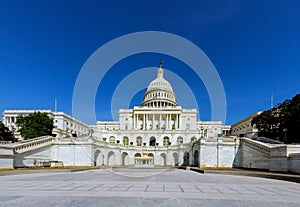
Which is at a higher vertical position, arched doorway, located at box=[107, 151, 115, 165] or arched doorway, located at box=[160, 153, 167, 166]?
arched doorway, located at box=[107, 151, 115, 165]

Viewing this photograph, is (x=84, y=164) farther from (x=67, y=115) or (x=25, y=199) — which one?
(x=67, y=115)

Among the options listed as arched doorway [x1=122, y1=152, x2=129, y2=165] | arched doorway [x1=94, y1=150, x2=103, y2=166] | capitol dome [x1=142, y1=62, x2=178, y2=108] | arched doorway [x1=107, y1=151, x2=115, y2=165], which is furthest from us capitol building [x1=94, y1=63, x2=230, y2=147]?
arched doorway [x1=94, y1=150, x2=103, y2=166]

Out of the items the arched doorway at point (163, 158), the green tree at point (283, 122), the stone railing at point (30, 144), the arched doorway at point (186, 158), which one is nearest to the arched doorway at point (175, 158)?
the arched doorway at point (186, 158)

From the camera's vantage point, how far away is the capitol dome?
4843 inches

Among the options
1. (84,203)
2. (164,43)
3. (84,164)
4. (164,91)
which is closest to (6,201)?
(84,203)

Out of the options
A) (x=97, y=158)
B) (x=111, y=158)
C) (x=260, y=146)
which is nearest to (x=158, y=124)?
(x=111, y=158)

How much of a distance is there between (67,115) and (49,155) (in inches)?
2659

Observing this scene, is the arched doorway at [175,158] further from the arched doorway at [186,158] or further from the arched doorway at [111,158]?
the arched doorway at [111,158]

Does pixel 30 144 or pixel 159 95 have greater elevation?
pixel 159 95

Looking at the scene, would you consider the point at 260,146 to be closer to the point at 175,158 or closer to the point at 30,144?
the point at 175,158

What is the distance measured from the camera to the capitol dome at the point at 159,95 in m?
123

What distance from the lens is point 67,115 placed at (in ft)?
359

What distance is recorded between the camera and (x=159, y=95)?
414 ft

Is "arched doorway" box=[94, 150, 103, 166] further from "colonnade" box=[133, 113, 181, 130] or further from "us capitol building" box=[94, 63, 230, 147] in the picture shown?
"colonnade" box=[133, 113, 181, 130]
